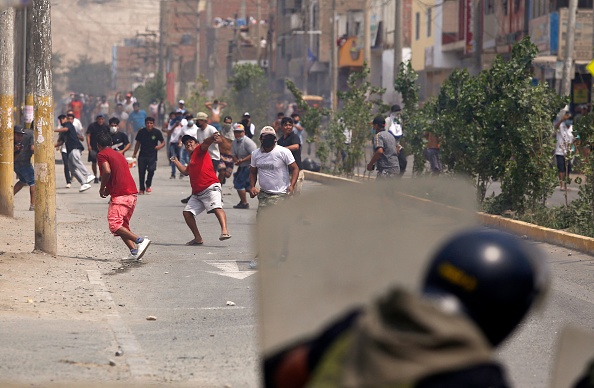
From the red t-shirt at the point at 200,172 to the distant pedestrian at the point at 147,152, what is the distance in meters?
7.52

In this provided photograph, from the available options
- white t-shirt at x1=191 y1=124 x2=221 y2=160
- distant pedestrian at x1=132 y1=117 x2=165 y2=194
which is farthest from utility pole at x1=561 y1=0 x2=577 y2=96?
distant pedestrian at x1=132 y1=117 x2=165 y2=194

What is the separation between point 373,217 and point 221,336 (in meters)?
5.51

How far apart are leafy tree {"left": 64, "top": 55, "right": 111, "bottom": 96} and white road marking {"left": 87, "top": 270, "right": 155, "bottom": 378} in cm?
12978

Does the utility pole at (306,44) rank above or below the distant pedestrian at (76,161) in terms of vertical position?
above

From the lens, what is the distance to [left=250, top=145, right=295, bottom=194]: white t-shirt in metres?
12.8

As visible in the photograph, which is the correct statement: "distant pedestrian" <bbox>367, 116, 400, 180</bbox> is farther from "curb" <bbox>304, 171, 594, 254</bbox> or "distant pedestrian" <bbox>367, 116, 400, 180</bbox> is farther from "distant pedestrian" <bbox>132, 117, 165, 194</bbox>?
"distant pedestrian" <bbox>132, 117, 165, 194</bbox>

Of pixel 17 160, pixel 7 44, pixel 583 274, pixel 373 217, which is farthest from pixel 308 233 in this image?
pixel 17 160

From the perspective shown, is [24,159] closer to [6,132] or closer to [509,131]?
[6,132]

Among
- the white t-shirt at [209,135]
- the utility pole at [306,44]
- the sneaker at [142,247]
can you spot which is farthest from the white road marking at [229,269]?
the utility pole at [306,44]

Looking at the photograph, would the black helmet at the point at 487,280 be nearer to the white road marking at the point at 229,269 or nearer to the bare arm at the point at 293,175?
the white road marking at the point at 229,269

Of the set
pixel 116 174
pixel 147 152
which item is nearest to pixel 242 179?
pixel 147 152

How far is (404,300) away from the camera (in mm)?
1951

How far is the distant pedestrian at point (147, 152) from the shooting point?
2205cm

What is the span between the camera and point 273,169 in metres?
12.9
